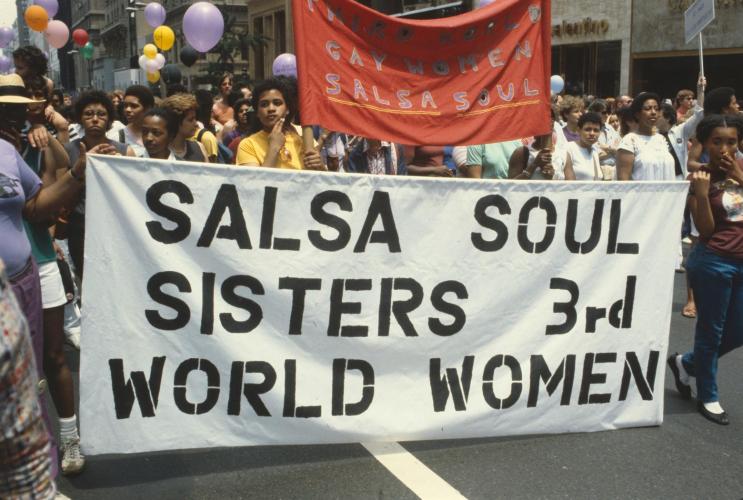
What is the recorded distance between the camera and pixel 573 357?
12.9 feet

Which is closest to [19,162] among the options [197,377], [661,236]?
[197,377]

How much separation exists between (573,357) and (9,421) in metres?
2.94

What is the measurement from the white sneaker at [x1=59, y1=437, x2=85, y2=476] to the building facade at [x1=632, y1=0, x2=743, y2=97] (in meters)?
20.1

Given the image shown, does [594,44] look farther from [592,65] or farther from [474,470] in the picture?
[474,470]

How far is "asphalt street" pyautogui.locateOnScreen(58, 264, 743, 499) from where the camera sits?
11.6 ft

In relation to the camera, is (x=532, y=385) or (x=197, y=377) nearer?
(x=197, y=377)

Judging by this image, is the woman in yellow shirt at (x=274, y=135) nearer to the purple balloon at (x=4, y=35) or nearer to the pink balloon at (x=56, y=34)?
the pink balloon at (x=56, y=34)

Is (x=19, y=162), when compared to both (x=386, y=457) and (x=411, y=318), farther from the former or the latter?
(x=386, y=457)

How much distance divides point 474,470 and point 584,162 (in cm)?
439

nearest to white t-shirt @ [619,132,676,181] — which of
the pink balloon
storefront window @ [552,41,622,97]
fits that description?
the pink balloon

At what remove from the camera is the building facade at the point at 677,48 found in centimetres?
2039

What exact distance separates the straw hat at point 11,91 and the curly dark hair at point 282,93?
5.82 ft

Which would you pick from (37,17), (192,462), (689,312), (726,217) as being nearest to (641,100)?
(689,312)

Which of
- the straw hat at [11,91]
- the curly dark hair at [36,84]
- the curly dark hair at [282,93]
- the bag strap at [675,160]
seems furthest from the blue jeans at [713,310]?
the curly dark hair at [36,84]
